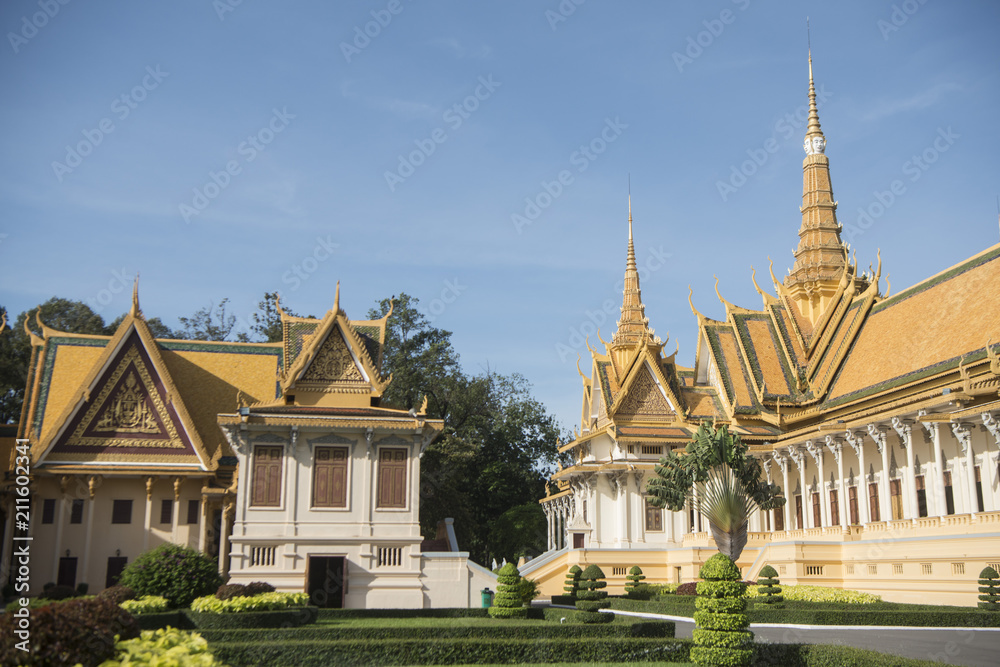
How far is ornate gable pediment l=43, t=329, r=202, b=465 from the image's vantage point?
30.1 m

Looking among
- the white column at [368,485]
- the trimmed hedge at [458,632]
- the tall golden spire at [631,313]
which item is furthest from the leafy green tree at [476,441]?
the trimmed hedge at [458,632]

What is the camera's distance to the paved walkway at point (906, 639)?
14727 millimetres

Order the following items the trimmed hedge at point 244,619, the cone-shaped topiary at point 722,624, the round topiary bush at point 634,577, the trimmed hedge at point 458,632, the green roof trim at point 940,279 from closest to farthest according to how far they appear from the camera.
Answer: the cone-shaped topiary at point 722,624 < the trimmed hedge at point 458,632 < the trimmed hedge at point 244,619 < the green roof trim at point 940,279 < the round topiary bush at point 634,577

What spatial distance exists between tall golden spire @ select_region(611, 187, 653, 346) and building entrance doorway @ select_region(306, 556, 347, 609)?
2434 cm

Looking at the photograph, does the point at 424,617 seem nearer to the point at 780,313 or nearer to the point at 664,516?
the point at 664,516

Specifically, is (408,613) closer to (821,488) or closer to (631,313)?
(821,488)

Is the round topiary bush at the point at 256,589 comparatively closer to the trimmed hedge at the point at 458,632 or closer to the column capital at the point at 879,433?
the trimmed hedge at the point at 458,632

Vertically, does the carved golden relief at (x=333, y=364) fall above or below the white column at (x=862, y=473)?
above

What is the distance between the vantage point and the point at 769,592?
24.2m

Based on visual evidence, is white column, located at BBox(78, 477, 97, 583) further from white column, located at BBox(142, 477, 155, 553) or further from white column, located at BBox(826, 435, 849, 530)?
white column, located at BBox(826, 435, 849, 530)

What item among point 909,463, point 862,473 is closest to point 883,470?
point 862,473

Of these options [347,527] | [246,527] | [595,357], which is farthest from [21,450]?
[595,357]

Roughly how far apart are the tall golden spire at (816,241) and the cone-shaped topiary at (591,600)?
20.3 meters

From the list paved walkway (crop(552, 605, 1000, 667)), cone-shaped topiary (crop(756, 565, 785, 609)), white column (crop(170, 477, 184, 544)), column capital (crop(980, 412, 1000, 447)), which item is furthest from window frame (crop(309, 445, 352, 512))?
column capital (crop(980, 412, 1000, 447))
